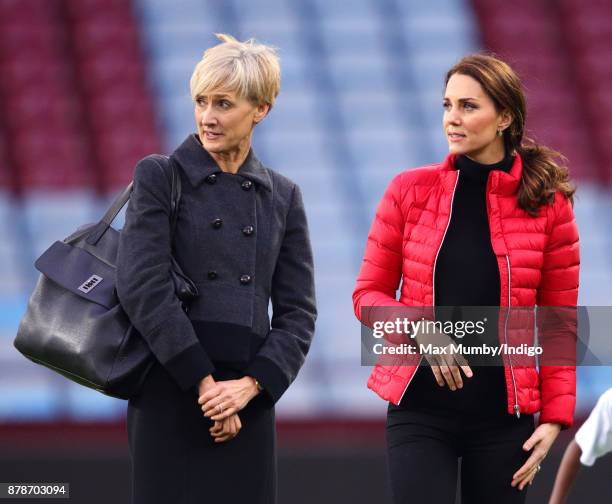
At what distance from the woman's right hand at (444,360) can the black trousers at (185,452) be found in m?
0.39

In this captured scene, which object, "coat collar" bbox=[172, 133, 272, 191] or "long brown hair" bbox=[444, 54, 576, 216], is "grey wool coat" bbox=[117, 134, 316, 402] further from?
"long brown hair" bbox=[444, 54, 576, 216]

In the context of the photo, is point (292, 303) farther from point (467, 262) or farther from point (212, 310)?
point (467, 262)

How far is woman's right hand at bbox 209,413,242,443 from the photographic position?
2.50 meters

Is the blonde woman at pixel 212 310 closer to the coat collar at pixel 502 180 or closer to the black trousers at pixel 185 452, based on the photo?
the black trousers at pixel 185 452

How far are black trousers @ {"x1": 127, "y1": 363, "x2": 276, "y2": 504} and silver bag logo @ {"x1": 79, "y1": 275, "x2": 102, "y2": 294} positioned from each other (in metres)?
0.22

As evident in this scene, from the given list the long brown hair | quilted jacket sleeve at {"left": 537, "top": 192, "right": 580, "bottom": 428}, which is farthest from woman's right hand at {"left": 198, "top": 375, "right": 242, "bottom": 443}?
the long brown hair

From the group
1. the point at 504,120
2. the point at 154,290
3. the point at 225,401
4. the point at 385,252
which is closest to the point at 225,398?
the point at 225,401

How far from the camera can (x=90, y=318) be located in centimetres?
243

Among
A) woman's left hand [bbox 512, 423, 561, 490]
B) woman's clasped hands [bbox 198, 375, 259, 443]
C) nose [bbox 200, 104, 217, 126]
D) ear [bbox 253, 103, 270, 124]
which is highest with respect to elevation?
ear [bbox 253, 103, 270, 124]

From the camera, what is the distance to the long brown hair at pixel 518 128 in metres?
2.58

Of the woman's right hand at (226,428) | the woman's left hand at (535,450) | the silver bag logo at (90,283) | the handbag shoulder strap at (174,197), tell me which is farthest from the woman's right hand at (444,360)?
the silver bag logo at (90,283)

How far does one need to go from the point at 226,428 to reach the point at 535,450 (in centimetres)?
68

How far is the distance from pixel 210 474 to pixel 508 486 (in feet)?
2.17

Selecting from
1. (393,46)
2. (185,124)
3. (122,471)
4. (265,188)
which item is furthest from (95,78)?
(265,188)
